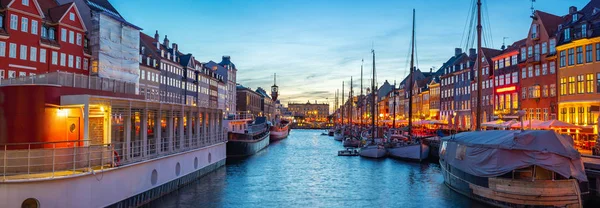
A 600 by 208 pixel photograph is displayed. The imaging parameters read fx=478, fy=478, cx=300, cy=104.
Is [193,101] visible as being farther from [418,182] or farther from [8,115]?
[8,115]

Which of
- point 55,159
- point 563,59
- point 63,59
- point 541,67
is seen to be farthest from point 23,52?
point 541,67

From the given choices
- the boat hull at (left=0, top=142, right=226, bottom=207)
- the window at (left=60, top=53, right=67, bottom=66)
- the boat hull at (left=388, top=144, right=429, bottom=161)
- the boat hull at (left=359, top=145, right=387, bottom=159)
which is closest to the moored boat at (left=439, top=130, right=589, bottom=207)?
the boat hull at (left=0, top=142, right=226, bottom=207)

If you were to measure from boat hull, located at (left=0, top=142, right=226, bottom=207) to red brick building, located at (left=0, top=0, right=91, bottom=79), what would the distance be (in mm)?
21059

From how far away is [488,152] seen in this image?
88.3 ft

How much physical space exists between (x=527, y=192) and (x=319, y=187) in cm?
1588

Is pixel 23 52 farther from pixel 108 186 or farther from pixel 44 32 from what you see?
pixel 108 186

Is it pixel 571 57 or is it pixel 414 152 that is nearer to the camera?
pixel 571 57

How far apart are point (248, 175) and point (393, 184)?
1267 cm

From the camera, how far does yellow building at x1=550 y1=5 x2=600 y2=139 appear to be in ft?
144

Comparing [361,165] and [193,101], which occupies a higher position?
[193,101]

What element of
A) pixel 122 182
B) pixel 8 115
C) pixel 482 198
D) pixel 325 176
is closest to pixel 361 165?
pixel 325 176

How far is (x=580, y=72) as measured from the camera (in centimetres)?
4584

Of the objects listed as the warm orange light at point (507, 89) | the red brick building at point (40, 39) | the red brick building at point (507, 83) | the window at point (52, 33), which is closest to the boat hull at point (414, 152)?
the red brick building at point (507, 83)

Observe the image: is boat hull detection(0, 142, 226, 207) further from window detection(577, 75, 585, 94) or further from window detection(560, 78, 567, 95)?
window detection(560, 78, 567, 95)
